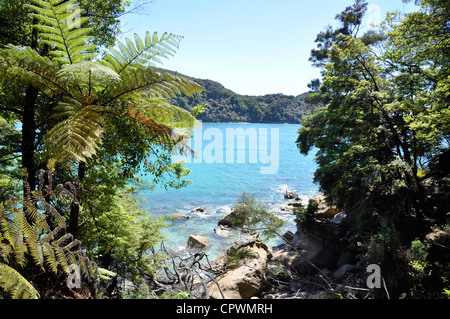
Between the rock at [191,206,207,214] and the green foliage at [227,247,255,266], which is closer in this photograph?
the green foliage at [227,247,255,266]

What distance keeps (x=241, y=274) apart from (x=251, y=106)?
98.4 meters

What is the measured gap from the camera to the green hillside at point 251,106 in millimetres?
87500

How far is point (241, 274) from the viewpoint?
29.6ft

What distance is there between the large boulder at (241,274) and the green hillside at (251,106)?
71.9m

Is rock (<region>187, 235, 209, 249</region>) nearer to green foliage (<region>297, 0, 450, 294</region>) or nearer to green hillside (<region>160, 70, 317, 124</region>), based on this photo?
green foliage (<region>297, 0, 450, 294</region>)

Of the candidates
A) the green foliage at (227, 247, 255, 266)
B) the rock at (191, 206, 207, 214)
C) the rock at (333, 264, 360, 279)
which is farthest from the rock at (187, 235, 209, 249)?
the rock at (333, 264, 360, 279)

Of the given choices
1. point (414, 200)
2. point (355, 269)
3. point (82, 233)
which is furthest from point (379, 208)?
point (82, 233)

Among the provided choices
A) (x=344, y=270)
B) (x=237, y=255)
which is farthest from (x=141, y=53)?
(x=344, y=270)

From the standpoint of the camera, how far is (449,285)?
182 inches

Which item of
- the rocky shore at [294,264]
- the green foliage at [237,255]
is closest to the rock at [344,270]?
the rocky shore at [294,264]

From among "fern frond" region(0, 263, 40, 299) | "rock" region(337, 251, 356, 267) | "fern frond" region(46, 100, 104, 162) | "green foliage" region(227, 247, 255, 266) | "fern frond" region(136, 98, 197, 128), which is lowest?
"rock" region(337, 251, 356, 267)

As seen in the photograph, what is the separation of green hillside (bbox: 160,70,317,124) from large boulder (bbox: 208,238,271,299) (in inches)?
2832

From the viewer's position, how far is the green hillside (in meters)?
87.5

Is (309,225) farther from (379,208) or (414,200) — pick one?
(414,200)
